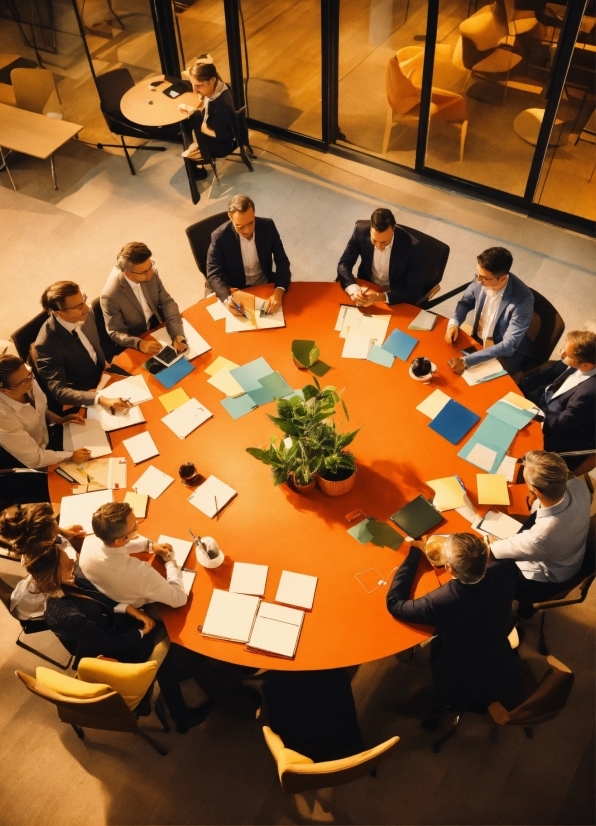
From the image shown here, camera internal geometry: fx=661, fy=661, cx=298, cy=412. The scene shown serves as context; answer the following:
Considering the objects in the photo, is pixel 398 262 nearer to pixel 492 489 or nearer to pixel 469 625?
pixel 492 489

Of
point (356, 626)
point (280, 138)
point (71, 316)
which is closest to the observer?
point (356, 626)

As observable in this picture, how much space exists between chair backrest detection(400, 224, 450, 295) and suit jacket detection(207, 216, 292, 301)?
34.7 inches

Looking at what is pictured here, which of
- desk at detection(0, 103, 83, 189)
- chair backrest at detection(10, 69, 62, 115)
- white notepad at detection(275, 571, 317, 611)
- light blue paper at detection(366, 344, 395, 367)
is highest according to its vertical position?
light blue paper at detection(366, 344, 395, 367)

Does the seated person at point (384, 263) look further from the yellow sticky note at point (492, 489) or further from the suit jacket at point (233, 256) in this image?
the yellow sticky note at point (492, 489)

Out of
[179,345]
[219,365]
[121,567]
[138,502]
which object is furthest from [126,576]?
[179,345]

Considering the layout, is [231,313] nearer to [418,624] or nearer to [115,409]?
[115,409]

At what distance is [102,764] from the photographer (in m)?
3.51

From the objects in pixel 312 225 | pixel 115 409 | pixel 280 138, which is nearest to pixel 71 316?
pixel 115 409

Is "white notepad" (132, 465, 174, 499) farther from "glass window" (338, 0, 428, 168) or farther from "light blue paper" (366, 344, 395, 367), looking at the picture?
"glass window" (338, 0, 428, 168)

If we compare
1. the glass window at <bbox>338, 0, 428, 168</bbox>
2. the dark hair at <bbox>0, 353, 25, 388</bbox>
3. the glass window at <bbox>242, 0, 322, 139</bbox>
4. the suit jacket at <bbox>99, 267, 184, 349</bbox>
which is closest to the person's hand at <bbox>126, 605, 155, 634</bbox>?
the dark hair at <bbox>0, 353, 25, 388</bbox>

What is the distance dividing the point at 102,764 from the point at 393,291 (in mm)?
3212

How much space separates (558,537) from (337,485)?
1.08 m

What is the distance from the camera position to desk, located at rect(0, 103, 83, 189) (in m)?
6.31

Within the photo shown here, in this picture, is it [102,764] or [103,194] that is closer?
[102,764]
